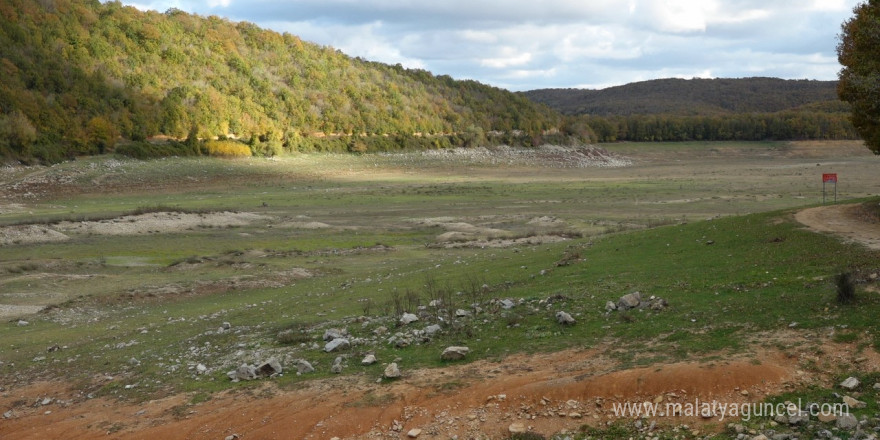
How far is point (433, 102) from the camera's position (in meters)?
138

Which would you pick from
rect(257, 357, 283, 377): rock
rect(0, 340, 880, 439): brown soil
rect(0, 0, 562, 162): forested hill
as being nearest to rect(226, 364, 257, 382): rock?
rect(257, 357, 283, 377): rock

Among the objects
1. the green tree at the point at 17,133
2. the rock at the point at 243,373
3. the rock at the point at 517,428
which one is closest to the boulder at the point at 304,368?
the rock at the point at 243,373

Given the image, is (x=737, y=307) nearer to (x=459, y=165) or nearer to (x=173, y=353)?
(x=173, y=353)

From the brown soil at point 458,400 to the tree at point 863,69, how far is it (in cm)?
1083

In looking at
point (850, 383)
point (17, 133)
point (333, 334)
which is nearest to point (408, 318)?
point (333, 334)

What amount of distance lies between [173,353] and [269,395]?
438cm

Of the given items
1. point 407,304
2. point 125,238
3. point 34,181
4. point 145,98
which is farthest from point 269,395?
point 145,98

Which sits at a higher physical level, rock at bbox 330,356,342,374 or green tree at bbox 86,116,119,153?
green tree at bbox 86,116,119,153

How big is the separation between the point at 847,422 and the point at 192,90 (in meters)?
94.8

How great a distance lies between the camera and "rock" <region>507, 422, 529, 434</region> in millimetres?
9312

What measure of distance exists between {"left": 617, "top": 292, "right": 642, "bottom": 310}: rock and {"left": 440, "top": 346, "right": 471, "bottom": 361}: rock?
3619mm

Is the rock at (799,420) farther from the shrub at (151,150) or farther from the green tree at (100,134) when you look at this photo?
the green tree at (100,134)

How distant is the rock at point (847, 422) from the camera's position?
26.8ft

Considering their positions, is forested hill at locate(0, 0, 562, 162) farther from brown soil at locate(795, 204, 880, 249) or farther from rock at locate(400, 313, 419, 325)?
brown soil at locate(795, 204, 880, 249)
